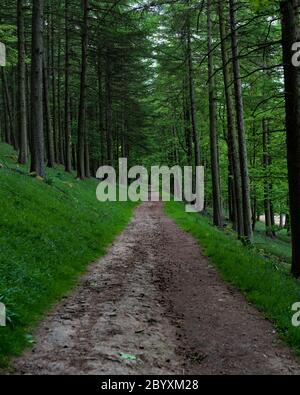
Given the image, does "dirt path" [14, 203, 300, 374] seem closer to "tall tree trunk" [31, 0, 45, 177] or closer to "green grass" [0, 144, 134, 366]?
"green grass" [0, 144, 134, 366]

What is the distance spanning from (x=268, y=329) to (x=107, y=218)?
12459 mm

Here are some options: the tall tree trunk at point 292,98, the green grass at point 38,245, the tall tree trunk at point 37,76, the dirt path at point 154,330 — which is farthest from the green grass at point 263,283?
the tall tree trunk at point 37,76

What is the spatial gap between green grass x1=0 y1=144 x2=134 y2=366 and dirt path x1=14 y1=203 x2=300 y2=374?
1.17ft

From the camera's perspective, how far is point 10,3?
2691 cm

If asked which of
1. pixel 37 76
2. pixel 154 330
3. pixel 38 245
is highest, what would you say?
pixel 37 76

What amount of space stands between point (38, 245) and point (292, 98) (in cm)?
706

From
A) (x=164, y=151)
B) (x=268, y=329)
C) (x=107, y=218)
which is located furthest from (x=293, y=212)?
(x=164, y=151)

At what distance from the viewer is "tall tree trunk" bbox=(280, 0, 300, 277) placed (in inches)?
395

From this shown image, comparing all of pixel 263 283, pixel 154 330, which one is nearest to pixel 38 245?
pixel 154 330

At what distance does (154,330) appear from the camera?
7.05m

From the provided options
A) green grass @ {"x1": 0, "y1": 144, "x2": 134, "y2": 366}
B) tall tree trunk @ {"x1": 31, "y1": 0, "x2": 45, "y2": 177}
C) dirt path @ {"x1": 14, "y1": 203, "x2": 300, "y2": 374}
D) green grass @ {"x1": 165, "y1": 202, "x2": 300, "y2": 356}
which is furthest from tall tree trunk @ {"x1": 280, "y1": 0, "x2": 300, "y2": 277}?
tall tree trunk @ {"x1": 31, "y1": 0, "x2": 45, "y2": 177}

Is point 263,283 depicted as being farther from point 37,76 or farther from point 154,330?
point 37,76
